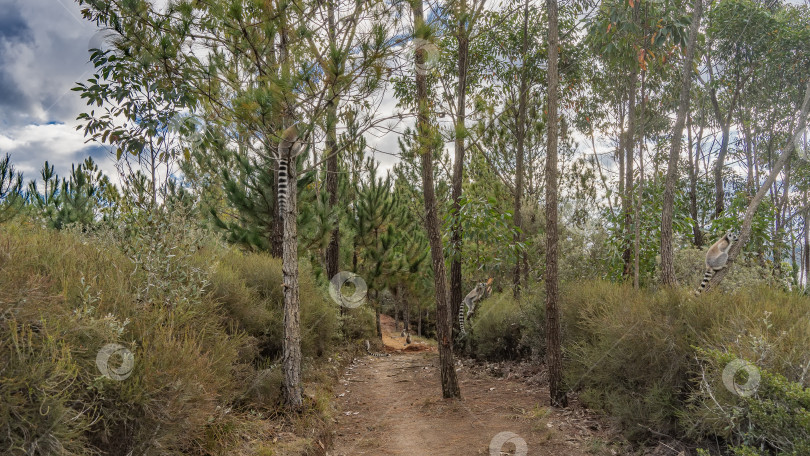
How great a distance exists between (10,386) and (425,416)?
577cm

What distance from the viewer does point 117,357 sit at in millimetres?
3246

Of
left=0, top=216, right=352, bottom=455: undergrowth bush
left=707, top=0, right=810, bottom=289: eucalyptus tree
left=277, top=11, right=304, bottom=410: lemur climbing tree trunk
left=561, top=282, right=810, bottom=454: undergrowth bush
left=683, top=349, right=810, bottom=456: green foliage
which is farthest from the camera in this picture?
left=707, top=0, right=810, bottom=289: eucalyptus tree

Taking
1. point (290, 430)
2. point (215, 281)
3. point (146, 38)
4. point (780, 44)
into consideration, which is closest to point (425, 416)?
point (290, 430)

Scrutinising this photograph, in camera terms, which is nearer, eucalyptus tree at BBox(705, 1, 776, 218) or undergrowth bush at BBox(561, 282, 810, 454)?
undergrowth bush at BBox(561, 282, 810, 454)

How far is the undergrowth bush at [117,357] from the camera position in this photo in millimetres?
2641

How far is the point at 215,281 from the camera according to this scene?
659cm

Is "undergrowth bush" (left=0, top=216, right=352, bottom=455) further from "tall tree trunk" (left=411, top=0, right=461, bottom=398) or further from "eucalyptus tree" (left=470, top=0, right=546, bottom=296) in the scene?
"eucalyptus tree" (left=470, top=0, right=546, bottom=296)

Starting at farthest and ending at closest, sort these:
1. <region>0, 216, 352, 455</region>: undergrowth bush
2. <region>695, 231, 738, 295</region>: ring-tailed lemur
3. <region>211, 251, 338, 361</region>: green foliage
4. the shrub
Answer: the shrub
<region>695, 231, 738, 295</region>: ring-tailed lemur
<region>211, 251, 338, 361</region>: green foliage
<region>0, 216, 352, 455</region>: undergrowth bush

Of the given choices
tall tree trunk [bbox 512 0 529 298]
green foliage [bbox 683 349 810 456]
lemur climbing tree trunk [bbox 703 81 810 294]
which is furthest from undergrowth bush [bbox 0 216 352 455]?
tall tree trunk [bbox 512 0 529 298]

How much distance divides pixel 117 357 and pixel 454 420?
16.5 feet

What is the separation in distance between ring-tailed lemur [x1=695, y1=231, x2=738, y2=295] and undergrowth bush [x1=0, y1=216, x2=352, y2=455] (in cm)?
704

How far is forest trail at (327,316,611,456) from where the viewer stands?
5902 mm

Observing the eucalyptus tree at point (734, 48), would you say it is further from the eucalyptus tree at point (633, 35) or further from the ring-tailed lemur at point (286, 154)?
the ring-tailed lemur at point (286, 154)

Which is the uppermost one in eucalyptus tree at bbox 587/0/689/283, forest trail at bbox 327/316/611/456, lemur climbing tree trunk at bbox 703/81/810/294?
eucalyptus tree at bbox 587/0/689/283
